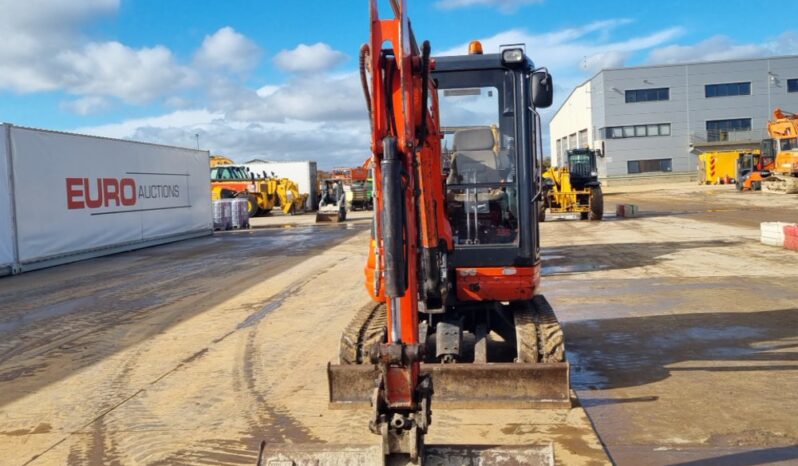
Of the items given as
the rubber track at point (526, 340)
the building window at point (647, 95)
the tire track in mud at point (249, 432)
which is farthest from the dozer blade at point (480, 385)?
the building window at point (647, 95)

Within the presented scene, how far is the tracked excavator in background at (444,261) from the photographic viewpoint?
3.36 metres

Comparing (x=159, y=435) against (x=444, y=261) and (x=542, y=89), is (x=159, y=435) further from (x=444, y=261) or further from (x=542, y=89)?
(x=542, y=89)

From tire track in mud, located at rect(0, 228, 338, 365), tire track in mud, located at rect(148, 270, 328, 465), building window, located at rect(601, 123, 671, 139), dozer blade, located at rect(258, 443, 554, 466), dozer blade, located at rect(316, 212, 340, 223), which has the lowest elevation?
tire track in mud, located at rect(148, 270, 328, 465)

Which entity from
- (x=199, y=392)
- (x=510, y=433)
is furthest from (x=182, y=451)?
(x=510, y=433)

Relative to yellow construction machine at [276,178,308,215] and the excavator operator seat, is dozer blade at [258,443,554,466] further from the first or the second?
yellow construction machine at [276,178,308,215]

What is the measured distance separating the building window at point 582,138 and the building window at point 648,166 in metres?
6.03

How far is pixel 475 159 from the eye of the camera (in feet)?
20.2

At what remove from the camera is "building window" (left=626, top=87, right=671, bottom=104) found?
62188 mm

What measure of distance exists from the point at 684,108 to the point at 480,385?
6263 centimetres

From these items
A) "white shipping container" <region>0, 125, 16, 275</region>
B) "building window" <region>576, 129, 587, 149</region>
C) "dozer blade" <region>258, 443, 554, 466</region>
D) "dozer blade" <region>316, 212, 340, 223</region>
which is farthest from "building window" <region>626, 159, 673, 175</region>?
"dozer blade" <region>258, 443, 554, 466</region>

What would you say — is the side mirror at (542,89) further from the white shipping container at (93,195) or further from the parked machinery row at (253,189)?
the parked machinery row at (253,189)

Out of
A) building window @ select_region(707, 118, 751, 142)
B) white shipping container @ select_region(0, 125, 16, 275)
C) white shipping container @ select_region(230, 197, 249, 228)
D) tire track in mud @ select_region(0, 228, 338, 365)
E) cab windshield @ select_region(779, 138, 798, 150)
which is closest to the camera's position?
tire track in mud @ select_region(0, 228, 338, 365)

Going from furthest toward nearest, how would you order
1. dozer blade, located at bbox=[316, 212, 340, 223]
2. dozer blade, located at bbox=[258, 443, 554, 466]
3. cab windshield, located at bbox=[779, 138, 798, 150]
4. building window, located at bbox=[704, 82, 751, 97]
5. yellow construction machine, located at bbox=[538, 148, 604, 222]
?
building window, located at bbox=[704, 82, 751, 97]
cab windshield, located at bbox=[779, 138, 798, 150]
dozer blade, located at bbox=[316, 212, 340, 223]
yellow construction machine, located at bbox=[538, 148, 604, 222]
dozer blade, located at bbox=[258, 443, 554, 466]

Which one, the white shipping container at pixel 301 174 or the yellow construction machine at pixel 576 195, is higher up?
the white shipping container at pixel 301 174
